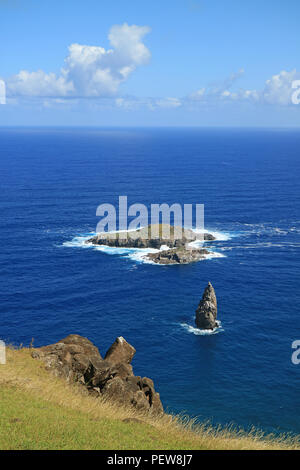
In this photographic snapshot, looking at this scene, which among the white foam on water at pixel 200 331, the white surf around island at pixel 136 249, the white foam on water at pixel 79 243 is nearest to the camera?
the white foam on water at pixel 200 331

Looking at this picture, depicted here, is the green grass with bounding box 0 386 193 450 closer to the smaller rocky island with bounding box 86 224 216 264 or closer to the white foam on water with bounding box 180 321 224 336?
the white foam on water with bounding box 180 321 224 336

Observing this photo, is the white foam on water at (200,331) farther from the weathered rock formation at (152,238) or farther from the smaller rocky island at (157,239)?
the weathered rock formation at (152,238)

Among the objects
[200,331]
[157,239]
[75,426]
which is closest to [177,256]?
[157,239]

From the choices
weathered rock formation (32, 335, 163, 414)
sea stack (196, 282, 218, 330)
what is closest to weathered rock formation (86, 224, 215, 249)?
sea stack (196, 282, 218, 330)

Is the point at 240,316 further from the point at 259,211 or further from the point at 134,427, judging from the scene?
the point at 259,211

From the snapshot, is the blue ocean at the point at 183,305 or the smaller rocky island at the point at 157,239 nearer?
the blue ocean at the point at 183,305

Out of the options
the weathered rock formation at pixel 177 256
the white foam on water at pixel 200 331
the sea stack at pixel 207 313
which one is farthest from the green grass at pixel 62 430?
the weathered rock formation at pixel 177 256

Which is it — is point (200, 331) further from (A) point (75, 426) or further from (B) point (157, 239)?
(A) point (75, 426)
